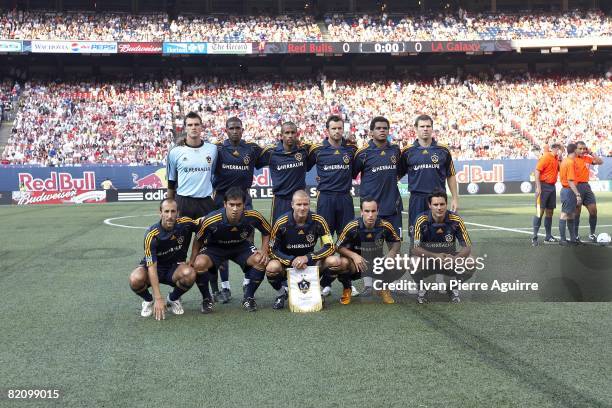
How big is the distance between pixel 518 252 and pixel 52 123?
3058 centimetres

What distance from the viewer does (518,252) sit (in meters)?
10.1

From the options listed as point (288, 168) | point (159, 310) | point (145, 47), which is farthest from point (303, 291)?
point (145, 47)

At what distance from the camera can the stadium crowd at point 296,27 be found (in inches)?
1534

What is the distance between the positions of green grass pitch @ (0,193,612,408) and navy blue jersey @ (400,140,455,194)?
1144mm

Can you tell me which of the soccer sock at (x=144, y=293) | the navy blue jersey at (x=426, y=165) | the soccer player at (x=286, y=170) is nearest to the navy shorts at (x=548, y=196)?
the navy blue jersey at (x=426, y=165)

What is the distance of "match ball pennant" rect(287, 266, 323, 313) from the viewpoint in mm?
6621

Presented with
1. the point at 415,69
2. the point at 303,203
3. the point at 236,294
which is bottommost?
the point at 236,294

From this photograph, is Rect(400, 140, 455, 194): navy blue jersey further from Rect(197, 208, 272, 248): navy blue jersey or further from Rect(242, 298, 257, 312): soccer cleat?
Rect(242, 298, 257, 312): soccer cleat

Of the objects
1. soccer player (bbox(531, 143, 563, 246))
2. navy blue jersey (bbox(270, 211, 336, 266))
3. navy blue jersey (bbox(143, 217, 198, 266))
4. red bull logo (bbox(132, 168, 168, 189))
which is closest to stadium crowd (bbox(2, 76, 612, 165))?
red bull logo (bbox(132, 168, 168, 189))

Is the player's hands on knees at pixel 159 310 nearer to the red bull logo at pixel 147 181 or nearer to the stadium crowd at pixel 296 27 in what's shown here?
the red bull logo at pixel 147 181

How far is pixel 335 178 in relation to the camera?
7.84 m

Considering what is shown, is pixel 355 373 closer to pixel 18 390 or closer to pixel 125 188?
pixel 18 390

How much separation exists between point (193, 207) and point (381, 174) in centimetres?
237

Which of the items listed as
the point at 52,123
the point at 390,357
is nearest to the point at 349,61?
the point at 52,123
